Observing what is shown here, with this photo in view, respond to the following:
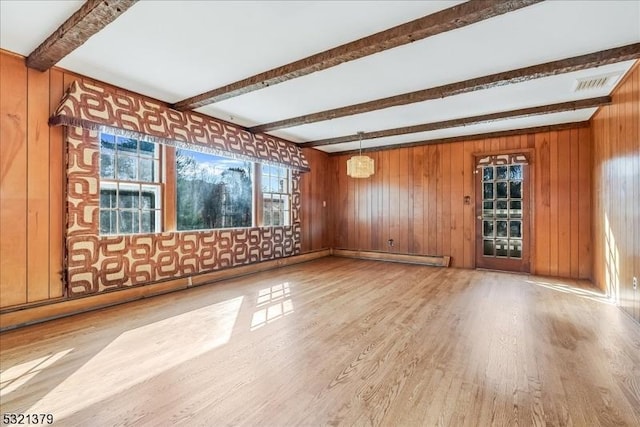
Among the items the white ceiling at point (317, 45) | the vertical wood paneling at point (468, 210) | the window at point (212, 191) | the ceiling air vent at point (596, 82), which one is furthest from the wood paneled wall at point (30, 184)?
the vertical wood paneling at point (468, 210)

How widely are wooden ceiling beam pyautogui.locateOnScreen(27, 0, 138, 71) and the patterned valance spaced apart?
17.2 inches

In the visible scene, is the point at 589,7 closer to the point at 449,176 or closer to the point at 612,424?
the point at 612,424

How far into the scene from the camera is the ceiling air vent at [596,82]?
11.0 feet

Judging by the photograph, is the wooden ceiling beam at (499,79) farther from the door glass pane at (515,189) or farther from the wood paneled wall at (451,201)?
the door glass pane at (515,189)

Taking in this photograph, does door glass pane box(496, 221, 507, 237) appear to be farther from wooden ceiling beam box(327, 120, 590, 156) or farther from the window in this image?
the window

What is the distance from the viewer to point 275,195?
6.29 meters

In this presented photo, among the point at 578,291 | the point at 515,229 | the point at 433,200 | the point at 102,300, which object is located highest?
the point at 433,200

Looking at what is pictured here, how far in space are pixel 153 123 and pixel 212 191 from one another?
1.45m

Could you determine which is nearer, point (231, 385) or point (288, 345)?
point (231, 385)

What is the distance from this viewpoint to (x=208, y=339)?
264 centimetres

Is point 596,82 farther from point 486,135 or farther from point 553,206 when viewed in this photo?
point 553,206

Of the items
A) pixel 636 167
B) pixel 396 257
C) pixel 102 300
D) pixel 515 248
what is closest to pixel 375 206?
pixel 396 257

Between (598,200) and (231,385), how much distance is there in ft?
18.0

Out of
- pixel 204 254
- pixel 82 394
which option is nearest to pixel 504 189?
pixel 204 254
